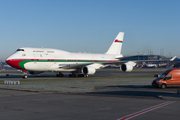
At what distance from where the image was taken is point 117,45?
57.2 metres

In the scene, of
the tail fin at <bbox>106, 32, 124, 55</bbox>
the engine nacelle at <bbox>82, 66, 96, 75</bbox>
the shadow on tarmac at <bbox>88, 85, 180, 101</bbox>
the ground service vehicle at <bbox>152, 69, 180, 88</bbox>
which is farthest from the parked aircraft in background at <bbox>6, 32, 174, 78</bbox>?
the shadow on tarmac at <bbox>88, 85, 180, 101</bbox>

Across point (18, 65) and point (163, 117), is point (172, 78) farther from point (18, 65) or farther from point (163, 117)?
point (18, 65)

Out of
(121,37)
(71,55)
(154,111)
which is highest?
(121,37)

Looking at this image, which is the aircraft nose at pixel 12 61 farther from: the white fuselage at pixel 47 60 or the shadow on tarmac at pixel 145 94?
the shadow on tarmac at pixel 145 94

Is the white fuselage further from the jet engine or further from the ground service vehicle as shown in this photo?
the ground service vehicle

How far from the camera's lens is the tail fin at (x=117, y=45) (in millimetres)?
56425

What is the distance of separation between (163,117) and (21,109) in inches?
277

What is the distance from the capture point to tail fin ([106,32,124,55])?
5642 centimetres

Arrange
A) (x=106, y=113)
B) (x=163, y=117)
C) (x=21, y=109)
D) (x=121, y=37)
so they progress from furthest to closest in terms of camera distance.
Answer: (x=121, y=37) < (x=21, y=109) < (x=106, y=113) < (x=163, y=117)

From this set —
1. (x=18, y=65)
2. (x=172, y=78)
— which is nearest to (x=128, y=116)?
(x=172, y=78)

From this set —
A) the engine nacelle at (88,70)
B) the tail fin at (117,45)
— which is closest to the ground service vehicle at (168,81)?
the engine nacelle at (88,70)

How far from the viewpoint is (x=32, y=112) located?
11688 mm

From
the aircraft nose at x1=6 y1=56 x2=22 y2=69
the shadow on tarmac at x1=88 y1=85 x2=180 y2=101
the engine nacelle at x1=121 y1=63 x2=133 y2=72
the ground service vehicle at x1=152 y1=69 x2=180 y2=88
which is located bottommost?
the shadow on tarmac at x1=88 y1=85 x2=180 y2=101

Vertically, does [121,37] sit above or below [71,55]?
above
